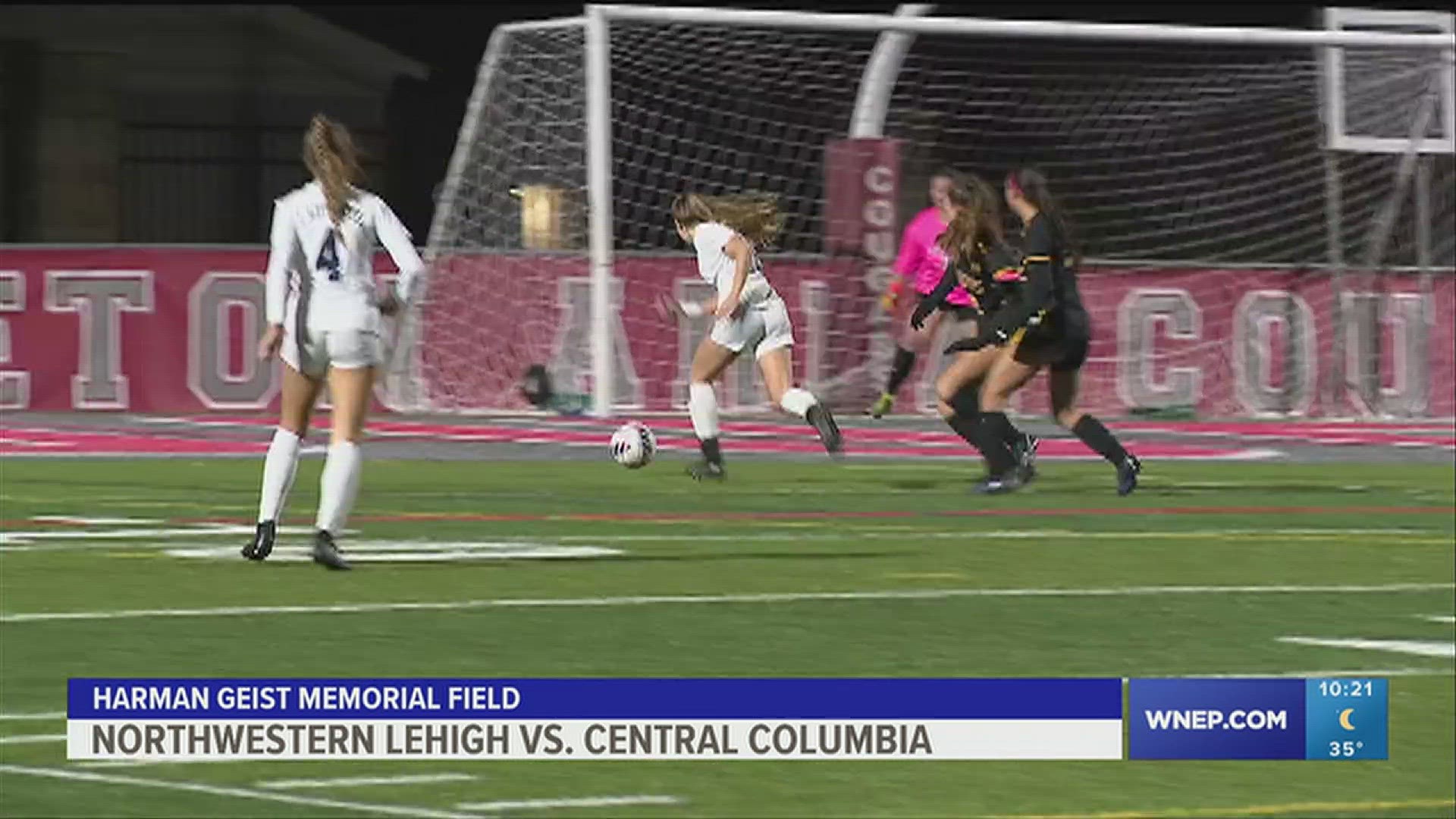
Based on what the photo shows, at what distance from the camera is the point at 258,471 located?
1032 inches

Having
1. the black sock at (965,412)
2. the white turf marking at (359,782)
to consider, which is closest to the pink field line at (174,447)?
the black sock at (965,412)

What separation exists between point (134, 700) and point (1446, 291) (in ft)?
94.9

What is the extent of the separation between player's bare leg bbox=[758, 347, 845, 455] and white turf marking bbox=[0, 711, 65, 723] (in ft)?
17.2

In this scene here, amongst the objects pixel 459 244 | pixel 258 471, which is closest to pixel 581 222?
pixel 258 471

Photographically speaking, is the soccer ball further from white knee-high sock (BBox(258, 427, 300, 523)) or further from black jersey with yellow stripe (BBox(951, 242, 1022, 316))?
white knee-high sock (BBox(258, 427, 300, 523))

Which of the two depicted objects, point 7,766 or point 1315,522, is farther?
point 1315,522

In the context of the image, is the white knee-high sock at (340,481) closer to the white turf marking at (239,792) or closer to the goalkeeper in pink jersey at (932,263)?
the white turf marking at (239,792)

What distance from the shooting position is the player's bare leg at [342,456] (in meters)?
9.71

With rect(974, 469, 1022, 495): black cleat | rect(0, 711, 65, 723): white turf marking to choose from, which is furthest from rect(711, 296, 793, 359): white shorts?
rect(974, 469, 1022, 495): black cleat

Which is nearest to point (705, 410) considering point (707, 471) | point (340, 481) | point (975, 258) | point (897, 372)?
point (707, 471)

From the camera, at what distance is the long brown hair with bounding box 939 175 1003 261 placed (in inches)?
270

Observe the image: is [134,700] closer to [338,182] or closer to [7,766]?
[338,182]

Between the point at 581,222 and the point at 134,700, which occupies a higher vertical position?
the point at 581,222

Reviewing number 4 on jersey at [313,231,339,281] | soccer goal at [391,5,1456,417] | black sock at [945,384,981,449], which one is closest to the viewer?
number 4 on jersey at [313,231,339,281]
